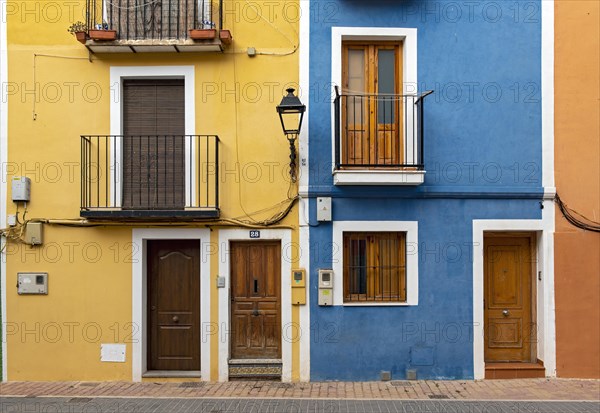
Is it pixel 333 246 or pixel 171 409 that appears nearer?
pixel 171 409

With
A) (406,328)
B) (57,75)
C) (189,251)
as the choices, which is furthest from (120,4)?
(406,328)

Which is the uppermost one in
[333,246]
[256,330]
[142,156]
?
[142,156]

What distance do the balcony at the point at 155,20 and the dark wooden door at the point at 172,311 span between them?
3159mm

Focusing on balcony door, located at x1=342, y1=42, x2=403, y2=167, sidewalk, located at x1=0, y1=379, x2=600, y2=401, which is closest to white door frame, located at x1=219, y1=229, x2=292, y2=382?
sidewalk, located at x1=0, y1=379, x2=600, y2=401

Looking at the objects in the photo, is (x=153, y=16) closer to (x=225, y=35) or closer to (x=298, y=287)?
(x=225, y=35)

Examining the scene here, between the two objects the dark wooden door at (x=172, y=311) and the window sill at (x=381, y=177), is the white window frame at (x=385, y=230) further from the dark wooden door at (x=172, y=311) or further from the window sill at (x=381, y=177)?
the dark wooden door at (x=172, y=311)

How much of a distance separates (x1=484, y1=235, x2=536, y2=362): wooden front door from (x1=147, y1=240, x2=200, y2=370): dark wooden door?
4.73 metres

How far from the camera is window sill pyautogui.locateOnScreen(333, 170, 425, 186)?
842 centimetres

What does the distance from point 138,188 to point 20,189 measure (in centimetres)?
178

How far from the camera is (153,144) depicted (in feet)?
29.3

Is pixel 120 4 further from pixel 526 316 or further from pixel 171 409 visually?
pixel 526 316

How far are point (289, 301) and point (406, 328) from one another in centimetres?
186

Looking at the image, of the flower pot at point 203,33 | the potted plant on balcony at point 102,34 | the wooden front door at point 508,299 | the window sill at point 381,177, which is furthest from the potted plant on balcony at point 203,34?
the wooden front door at point 508,299

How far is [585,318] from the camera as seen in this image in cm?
880
